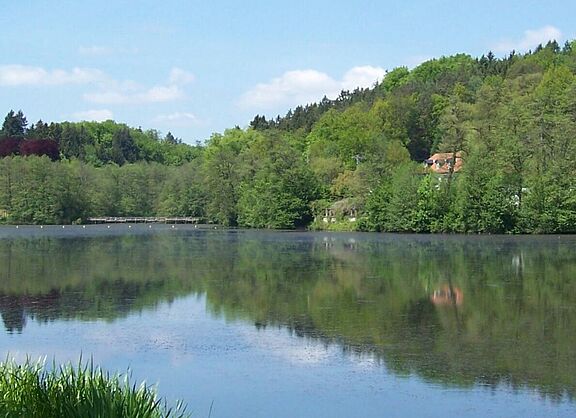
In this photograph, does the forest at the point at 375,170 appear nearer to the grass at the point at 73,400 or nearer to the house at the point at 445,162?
the house at the point at 445,162

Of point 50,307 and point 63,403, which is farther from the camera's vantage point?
point 50,307

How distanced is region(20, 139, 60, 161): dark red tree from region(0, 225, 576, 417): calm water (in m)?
74.5

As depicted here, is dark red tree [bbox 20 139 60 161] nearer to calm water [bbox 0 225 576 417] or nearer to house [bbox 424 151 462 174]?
house [bbox 424 151 462 174]

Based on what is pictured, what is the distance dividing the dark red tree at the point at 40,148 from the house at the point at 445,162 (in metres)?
50.5

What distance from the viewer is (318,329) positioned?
1859 cm

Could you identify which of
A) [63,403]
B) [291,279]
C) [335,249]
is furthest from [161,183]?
[63,403]

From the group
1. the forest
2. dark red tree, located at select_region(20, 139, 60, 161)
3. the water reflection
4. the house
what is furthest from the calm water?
dark red tree, located at select_region(20, 139, 60, 161)

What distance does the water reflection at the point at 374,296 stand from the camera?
50.5 ft

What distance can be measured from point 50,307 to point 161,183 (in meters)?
87.6

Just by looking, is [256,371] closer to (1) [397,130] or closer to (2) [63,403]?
(2) [63,403]

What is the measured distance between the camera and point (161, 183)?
109 meters

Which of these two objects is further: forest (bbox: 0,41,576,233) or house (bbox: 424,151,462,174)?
house (bbox: 424,151,462,174)

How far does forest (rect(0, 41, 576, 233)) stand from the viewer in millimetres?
60438

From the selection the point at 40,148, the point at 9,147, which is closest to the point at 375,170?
the point at 40,148
